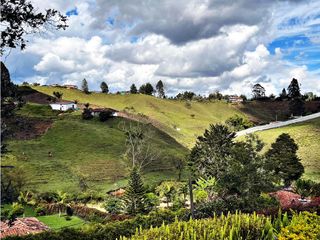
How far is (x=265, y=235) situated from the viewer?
41.6 ft

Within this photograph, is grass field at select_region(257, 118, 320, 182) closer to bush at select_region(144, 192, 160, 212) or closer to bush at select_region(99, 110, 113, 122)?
bush at select_region(144, 192, 160, 212)

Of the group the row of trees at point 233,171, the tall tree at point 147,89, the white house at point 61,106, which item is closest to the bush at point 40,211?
the row of trees at point 233,171

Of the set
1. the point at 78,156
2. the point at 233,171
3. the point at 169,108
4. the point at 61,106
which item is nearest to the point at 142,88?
the point at 169,108

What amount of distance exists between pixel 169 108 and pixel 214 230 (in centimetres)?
12902

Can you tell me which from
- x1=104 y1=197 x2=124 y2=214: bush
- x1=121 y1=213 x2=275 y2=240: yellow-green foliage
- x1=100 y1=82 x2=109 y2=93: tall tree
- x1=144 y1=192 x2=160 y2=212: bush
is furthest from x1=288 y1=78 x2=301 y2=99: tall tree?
x1=121 y1=213 x2=275 y2=240: yellow-green foliage

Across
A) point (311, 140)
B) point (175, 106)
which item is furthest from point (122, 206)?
point (175, 106)

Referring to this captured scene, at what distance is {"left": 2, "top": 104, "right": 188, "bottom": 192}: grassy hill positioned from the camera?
183 feet

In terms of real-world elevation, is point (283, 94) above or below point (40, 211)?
above

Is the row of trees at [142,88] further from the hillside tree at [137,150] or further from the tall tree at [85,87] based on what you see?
the hillside tree at [137,150]

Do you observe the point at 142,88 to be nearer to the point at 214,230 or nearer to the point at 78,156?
the point at 78,156

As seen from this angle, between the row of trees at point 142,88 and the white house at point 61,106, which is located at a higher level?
the row of trees at point 142,88

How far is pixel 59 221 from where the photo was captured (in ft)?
126

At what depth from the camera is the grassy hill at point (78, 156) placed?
183 feet

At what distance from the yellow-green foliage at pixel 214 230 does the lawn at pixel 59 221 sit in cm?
2511
